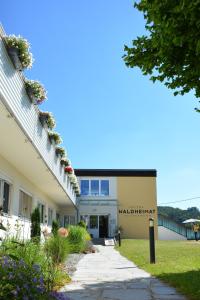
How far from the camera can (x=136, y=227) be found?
131ft

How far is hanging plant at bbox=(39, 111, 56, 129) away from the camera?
13.4 m

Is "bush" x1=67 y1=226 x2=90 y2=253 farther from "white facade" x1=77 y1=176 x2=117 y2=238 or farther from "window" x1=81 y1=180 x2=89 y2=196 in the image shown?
"window" x1=81 y1=180 x2=89 y2=196

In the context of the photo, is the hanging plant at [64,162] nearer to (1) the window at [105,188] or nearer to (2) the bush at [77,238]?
(2) the bush at [77,238]

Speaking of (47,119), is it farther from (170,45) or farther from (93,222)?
(93,222)

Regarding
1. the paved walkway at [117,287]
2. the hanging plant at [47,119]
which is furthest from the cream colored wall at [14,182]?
the paved walkway at [117,287]

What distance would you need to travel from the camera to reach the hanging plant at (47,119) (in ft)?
43.9

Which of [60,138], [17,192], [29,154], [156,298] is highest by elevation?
[60,138]

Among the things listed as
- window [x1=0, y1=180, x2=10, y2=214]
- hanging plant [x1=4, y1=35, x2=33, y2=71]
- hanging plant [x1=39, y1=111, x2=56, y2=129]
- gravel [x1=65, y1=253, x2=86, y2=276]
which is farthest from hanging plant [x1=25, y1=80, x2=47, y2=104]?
gravel [x1=65, y1=253, x2=86, y2=276]

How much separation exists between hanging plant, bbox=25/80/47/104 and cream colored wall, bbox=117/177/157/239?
29.2 meters

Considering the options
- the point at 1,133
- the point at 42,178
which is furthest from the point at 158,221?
the point at 1,133

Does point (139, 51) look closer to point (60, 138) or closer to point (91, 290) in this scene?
point (91, 290)

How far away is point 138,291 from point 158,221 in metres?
37.0

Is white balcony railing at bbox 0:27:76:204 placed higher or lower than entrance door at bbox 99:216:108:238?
higher

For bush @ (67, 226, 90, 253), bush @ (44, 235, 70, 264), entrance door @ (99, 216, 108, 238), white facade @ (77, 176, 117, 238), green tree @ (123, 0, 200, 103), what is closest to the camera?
green tree @ (123, 0, 200, 103)
